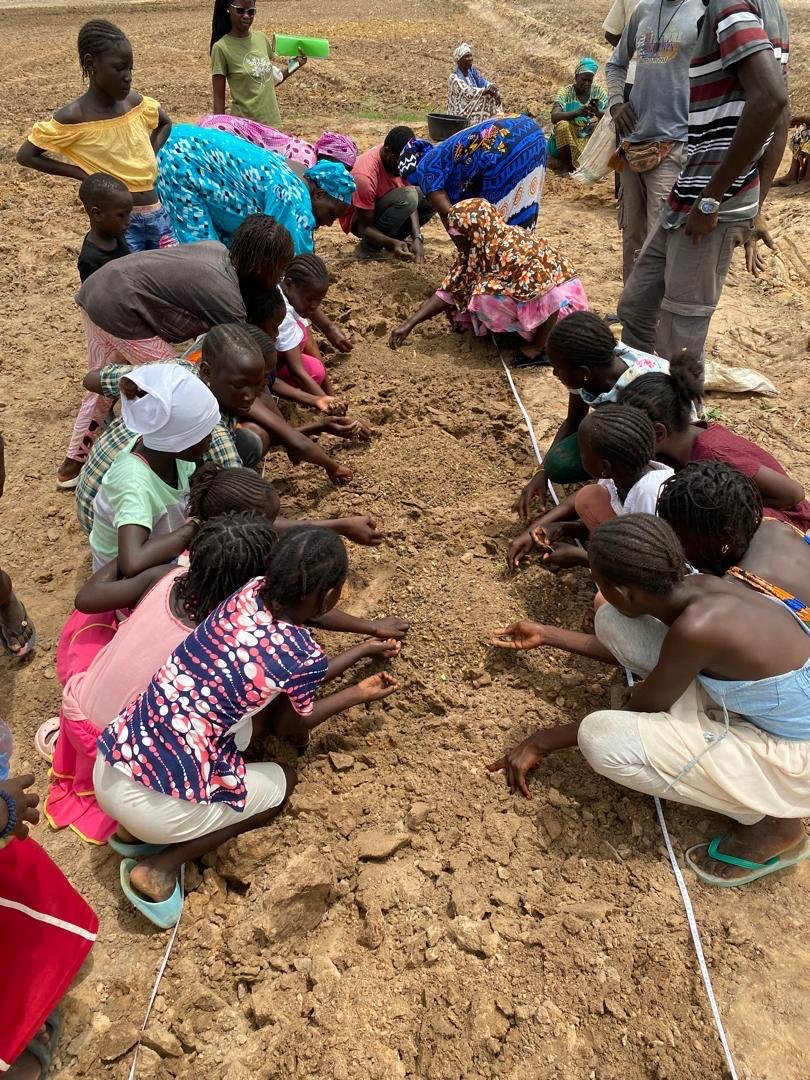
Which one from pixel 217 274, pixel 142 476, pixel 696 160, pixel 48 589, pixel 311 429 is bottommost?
pixel 48 589

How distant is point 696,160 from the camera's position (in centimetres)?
→ 315

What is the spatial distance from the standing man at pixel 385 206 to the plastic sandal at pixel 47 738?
4.44 meters

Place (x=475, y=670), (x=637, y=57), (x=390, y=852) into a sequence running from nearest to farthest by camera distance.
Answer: (x=390, y=852) → (x=475, y=670) → (x=637, y=57)

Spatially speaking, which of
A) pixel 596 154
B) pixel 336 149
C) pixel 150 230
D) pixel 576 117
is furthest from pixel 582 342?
pixel 576 117

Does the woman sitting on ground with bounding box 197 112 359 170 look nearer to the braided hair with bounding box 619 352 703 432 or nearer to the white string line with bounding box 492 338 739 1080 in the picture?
the braided hair with bounding box 619 352 703 432

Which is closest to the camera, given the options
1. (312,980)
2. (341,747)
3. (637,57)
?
(312,980)

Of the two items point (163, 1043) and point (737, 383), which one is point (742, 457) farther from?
point (163, 1043)

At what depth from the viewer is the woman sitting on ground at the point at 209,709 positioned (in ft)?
6.46

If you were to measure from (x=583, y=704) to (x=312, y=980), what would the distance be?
1.21m

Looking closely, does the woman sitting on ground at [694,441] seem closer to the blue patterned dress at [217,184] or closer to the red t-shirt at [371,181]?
the blue patterned dress at [217,184]

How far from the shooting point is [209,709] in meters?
1.97

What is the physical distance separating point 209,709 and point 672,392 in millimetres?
1868

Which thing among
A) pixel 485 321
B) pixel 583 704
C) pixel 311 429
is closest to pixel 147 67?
pixel 485 321

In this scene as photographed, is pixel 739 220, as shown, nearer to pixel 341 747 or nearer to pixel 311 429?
pixel 311 429
